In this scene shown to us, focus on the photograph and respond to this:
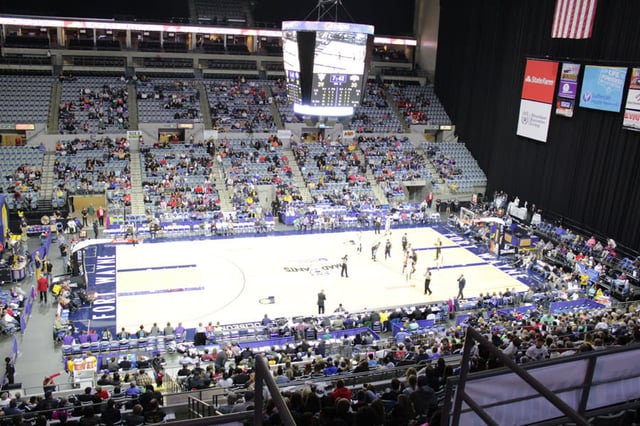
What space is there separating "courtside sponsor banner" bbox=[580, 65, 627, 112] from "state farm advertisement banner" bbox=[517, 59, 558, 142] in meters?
2.41

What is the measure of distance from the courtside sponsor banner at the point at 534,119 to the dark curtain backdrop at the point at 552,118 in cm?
53

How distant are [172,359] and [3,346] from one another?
5509mm

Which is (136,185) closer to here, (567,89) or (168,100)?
(168,100)

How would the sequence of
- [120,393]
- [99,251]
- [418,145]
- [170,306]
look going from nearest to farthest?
[120,393] < [170,306] < [99,251] < [418,145]

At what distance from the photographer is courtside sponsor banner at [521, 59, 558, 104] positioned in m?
33.3

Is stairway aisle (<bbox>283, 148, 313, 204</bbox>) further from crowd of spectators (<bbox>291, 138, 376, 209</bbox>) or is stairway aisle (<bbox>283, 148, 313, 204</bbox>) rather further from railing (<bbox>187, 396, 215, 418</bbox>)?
railing (<bbox>187, 396, 215, 418</bbox>)

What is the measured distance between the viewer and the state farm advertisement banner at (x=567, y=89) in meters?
31.5

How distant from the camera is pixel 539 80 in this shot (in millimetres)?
34375

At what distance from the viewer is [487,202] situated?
39594mm

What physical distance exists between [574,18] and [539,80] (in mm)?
4298

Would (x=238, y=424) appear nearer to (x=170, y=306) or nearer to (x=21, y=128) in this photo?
(x=170, y=306)

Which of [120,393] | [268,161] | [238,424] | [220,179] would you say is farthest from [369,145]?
[238,424]

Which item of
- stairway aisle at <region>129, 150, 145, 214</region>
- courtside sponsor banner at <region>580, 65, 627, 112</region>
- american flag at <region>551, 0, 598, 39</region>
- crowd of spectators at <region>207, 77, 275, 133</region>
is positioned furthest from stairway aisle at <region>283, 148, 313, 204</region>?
american flag at <region>551, 0, 598, 39</region>

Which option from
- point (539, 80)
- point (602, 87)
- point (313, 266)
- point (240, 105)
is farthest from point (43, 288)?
point (539, 80)
